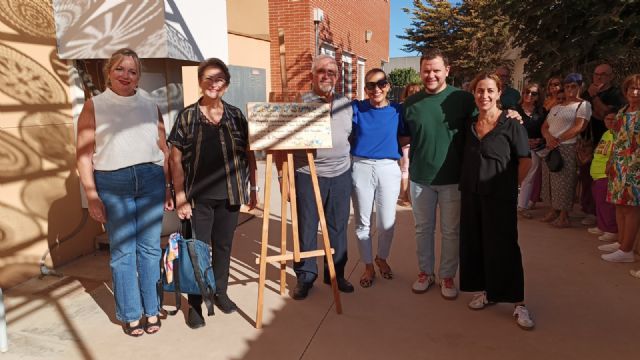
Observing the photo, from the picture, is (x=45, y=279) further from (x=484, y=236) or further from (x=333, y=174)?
(x=484, y=236)

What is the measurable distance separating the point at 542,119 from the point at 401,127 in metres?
2.93

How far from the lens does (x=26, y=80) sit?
151 inches

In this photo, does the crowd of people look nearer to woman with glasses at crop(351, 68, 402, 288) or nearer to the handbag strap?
woman with glasses at crop(351, 68, 402, 288)

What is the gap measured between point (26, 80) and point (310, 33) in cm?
723

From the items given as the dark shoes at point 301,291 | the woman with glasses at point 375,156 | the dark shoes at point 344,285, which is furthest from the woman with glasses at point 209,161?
the dark shoes at point 344,285

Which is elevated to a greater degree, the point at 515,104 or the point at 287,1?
the point at 287,1

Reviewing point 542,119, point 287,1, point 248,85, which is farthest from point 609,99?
point 287,1

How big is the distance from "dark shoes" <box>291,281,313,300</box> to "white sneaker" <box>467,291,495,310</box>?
4.11 ft

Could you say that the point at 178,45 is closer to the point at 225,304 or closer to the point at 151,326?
the point at 225,304

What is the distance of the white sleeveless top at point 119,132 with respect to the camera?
2.82m

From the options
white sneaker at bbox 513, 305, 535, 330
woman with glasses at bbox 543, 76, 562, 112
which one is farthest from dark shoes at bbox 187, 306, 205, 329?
woman with glasses at bbox 543, 76, 562, 112

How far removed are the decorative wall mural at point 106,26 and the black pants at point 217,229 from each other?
5.27 feet

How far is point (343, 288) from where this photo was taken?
12.3 feet

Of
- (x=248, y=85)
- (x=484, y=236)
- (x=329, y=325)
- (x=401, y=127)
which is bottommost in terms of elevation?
(x=329, y=325)
